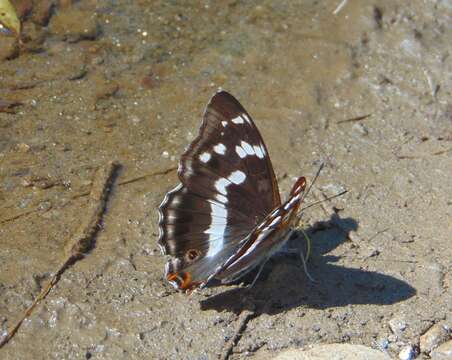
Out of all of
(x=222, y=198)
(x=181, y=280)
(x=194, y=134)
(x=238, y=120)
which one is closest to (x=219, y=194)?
(x=222, y=198)

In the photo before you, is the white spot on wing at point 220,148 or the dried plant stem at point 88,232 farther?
the white spot on wing at point 220,148

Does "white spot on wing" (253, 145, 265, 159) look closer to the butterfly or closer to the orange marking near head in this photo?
the butterfly

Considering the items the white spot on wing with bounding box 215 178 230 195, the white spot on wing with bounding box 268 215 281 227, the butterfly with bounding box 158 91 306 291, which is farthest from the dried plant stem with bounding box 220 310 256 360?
the white spot on wing with bounding box 215 178 230 195

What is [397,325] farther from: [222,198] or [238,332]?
[222,198]

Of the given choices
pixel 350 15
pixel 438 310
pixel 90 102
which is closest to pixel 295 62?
pixel 350 15

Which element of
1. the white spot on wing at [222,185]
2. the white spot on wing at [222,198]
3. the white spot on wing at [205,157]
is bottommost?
the white spot on wing at [222,198]

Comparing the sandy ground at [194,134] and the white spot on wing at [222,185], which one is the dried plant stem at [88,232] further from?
the white spot on wing at [222,185]

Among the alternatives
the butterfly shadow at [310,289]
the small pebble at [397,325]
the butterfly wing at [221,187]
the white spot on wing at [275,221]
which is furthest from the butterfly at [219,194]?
the small pebble at [397,325]
